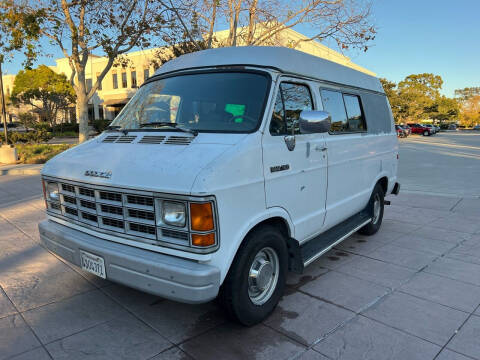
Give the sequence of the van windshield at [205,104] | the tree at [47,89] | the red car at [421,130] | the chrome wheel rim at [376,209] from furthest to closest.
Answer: the red car at [421,130], the tree at [47,89], the chrome wheel rim at [376,209], the van windshield at [205,104]

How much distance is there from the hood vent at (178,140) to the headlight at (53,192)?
134 centimetres

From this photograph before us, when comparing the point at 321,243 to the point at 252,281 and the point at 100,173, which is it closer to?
the point at 252,281

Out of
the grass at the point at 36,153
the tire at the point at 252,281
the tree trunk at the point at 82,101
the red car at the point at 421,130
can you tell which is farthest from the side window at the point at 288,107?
the red car at the point at 421,130

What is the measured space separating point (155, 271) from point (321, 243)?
213 centimetres

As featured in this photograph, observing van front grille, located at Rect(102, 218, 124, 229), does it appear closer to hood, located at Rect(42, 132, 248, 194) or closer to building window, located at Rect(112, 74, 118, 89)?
hood, located at Rect(42, 132, 248, 194)

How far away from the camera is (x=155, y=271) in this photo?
2609 millimetres

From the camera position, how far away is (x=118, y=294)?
3.83 metres

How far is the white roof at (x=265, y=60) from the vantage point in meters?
3.47

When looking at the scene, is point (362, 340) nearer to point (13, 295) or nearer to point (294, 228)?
point (294, 228)

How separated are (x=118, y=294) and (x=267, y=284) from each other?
165cm

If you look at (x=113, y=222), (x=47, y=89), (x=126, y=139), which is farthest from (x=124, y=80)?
(x=113, y=222)

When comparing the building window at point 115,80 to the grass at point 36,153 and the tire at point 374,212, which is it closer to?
the grass at point 36,153

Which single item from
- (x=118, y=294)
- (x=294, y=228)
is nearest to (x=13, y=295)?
(x=118, y=294)

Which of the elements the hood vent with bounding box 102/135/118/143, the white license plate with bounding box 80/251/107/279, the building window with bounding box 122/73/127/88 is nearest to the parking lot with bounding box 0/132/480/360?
the white license plate with bounding box 80/251/107/279
